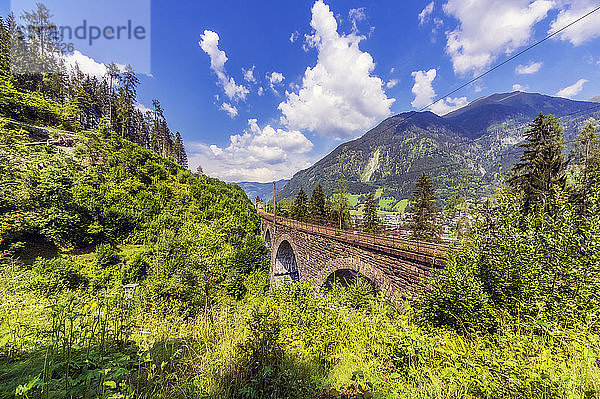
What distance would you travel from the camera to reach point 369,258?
35.0 feet

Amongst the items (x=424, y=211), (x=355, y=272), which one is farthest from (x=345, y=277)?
(x=424, y=211)

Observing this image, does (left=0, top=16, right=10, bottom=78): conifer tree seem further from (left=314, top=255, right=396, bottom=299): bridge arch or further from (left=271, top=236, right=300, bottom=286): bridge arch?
(left=314, top=255, right=396, bottom=299): bridge arch

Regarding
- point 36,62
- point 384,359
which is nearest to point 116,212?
point 384,359

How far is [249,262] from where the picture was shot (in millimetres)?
27672

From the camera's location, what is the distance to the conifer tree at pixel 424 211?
31.5 metres

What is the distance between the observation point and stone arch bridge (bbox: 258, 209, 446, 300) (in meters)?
8.31

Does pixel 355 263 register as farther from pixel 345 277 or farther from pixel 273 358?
pixel 273 358

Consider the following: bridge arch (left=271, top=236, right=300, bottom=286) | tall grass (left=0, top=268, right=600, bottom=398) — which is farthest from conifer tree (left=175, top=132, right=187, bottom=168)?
tall grass (left=0, top=268, right=600, bottom=398)

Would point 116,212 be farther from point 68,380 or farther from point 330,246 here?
point 68,380

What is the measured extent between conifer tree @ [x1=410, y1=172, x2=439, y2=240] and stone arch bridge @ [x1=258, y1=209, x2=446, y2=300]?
21.2 metres

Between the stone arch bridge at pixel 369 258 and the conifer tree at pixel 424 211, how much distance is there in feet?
69.5

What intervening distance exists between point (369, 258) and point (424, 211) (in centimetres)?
2685

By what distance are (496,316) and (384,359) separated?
116 inches

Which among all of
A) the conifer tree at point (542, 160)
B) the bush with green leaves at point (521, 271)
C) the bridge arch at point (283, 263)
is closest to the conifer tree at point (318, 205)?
the bridge arch at point (283, 263)
